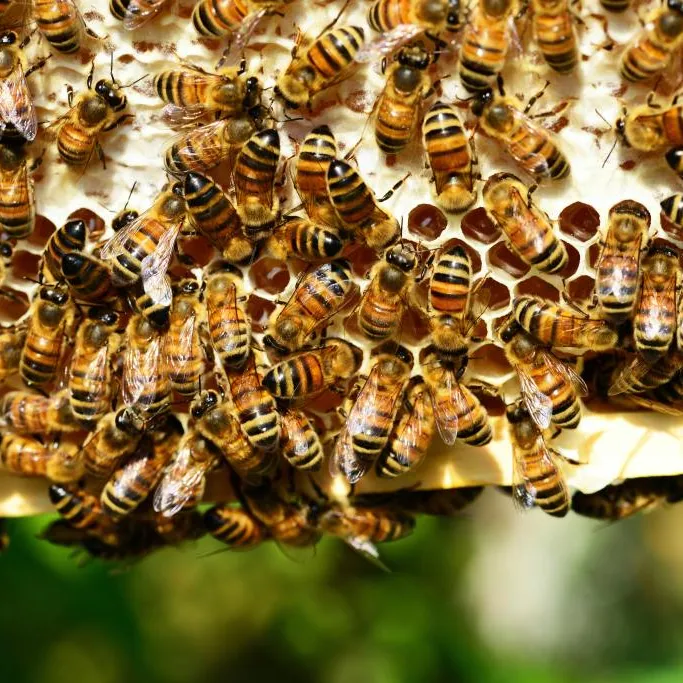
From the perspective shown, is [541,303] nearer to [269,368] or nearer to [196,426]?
[269,368]

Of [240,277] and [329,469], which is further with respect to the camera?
[329,469]

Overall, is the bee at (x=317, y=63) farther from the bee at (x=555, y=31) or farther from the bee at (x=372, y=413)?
the bee at (x=372, y=413)

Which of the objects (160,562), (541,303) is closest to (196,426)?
(541,303)

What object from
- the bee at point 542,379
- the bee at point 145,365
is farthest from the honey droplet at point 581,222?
the bee at point 145,365

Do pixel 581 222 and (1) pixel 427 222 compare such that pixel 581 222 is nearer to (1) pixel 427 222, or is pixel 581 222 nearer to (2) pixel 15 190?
(1) pixel 427 222

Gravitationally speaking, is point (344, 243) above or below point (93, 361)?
above

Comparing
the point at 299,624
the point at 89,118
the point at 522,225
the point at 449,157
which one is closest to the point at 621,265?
Answer: the point at 522,225
